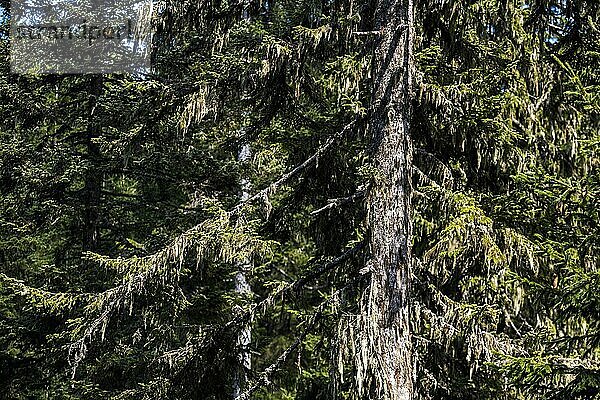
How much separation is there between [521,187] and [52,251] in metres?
8.89

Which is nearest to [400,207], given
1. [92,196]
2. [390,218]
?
[390,218]

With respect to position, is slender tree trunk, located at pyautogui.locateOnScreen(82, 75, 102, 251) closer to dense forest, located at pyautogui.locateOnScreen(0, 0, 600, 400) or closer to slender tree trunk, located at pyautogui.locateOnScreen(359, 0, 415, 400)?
dense forest, located at pyautogui.locateOnScreen(0, 0, 600, 400)

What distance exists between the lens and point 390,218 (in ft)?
17.3

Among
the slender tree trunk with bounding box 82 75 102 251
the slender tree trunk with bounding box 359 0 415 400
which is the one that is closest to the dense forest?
the slender tree trunk with bounding box 359 0 415 400

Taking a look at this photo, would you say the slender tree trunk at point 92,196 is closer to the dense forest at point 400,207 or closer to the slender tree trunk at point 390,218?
the dense forest at point 400,207

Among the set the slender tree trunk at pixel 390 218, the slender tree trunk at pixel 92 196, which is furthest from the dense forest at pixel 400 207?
the slender tree trunk at pixel 92 196

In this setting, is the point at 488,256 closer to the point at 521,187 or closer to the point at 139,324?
the point at 521,187

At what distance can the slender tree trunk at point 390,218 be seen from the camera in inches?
189

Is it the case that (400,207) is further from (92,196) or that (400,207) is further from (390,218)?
(92,196)

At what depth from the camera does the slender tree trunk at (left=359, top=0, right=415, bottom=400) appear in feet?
15.8

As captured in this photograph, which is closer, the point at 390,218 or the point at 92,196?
the point at 390,218

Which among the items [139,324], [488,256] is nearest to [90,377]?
[139,324]

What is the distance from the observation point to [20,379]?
9719mm

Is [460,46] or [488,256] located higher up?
[460,46]
